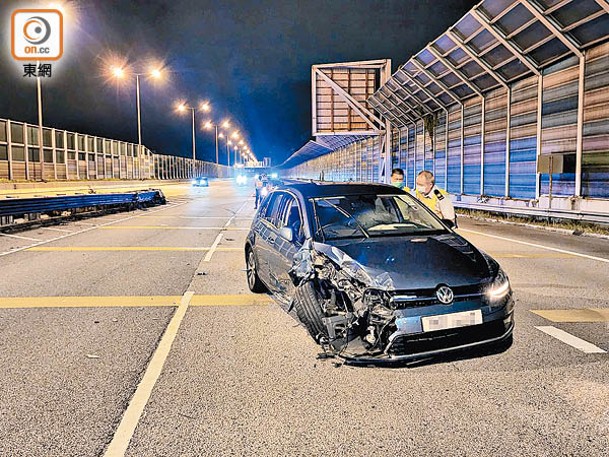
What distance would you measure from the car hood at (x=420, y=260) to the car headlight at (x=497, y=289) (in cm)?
8

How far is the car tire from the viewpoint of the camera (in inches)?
193

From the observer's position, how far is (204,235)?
1631 centimetres

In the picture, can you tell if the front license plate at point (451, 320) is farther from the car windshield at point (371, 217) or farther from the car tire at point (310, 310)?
the car windshield at point (371, 217)

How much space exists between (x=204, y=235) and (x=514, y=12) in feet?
37.5

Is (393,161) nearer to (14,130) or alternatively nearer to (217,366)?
(14,130)

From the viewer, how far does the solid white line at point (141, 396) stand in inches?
137

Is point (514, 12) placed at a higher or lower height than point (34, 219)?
higher

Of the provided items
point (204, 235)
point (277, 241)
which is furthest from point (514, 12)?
point (277, 241)

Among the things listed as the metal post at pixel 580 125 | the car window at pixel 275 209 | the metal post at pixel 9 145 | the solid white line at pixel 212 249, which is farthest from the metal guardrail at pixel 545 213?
the metal post at pixel 9 145

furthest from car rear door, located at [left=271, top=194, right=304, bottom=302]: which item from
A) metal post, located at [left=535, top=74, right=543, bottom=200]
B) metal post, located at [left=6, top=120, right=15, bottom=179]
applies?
metal post, located at [left=6, top=120, right=15, bottom=179]

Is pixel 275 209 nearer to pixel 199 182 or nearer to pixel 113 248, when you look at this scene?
pixel 113 248

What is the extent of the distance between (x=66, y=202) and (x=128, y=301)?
15.6 meters

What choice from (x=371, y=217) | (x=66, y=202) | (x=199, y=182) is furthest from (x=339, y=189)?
(x=199, y=182)

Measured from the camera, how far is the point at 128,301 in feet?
24.8
